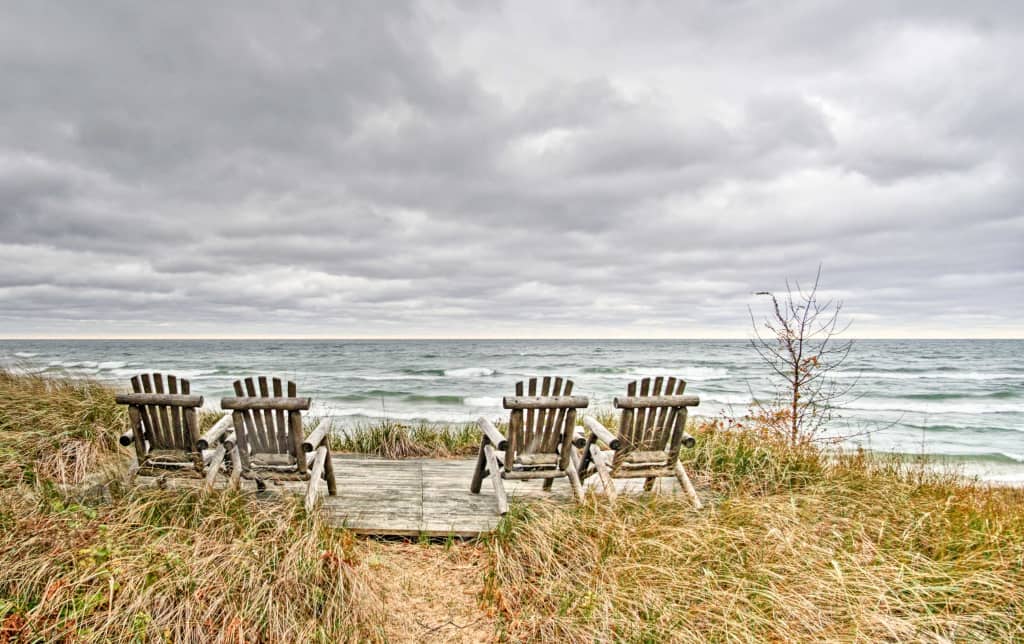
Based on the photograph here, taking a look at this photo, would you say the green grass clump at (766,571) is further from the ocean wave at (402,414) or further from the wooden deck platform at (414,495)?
the ocean wave at (402,414)

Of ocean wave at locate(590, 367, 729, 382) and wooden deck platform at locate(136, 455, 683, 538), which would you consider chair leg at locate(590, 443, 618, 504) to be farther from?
ocean wave at locate(590, 367, 729, 382)

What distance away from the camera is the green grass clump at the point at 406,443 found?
7.28 m

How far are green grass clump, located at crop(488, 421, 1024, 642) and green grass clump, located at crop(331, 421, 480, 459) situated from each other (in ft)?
11.7

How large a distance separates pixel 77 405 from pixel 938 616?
26.5ft

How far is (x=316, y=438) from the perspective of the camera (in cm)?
461

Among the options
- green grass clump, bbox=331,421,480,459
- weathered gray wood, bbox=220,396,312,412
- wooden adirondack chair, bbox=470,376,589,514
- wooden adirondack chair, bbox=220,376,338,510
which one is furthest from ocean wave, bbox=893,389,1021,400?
weathered gray wood, bbox=220,396,312,412

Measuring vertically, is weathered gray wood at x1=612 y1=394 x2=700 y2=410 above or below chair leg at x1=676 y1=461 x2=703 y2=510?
above

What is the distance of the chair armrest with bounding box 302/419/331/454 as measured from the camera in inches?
172

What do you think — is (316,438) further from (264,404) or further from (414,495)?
(414,495)

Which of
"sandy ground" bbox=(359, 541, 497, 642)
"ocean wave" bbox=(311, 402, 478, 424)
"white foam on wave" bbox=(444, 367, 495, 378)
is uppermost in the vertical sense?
"sandy ground" bbox=(359, 541, 497, 642)

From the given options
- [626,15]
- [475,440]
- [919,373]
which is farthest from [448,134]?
[919,373]

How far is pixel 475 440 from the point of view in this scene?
7727mm

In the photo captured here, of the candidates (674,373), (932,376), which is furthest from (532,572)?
(932,376)

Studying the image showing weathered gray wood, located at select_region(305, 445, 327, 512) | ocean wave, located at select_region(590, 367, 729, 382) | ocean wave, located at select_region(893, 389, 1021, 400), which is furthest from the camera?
ocean wave, located at select_region(590, 367, 729, 382)
